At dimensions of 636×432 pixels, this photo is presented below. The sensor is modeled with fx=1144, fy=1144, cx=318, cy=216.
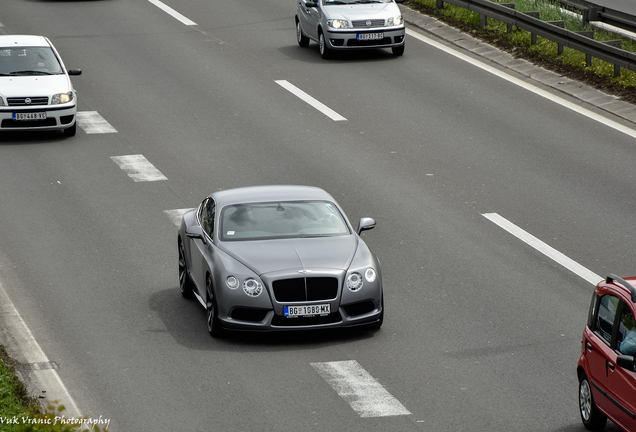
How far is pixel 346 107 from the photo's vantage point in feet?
74.1

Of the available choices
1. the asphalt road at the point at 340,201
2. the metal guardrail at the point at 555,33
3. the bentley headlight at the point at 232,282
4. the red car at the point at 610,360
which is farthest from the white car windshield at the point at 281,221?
the metal guardrail at the point at 555,33

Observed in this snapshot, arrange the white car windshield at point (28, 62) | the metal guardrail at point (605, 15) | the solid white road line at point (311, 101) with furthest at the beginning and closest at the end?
the metal guardrail at point (605, 15) → the solid white road line at point (311, 101) → the white car windshield at point (28, 62)

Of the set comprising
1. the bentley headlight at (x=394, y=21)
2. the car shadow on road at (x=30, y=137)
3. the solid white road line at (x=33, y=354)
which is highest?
the solid white road line at (x=33, y=354)

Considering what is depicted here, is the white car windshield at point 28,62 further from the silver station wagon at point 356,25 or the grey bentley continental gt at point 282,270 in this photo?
the grey bentley continental gt at point 282,270

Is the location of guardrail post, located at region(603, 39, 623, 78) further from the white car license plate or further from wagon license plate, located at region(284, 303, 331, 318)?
wagon license plate, located at region(284, 303, 331, 318)

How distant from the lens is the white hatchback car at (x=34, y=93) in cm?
2062

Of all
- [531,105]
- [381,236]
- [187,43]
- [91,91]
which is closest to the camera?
[381,236]

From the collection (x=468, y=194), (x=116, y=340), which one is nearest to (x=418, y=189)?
(x=468, y=194)

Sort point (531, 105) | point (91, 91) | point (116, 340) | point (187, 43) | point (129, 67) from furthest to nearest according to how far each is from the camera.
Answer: point (187, 43)
point (129, 67)
point (91, 91)
point (531, 105)
point (116, 340)

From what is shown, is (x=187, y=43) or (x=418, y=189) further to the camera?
(x=187, y=43)

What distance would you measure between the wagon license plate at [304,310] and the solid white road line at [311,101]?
10465mm

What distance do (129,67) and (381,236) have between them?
12.3 meters

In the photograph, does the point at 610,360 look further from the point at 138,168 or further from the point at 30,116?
the point at 30,116

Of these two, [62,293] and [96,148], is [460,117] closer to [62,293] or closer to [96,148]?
[96,148]
